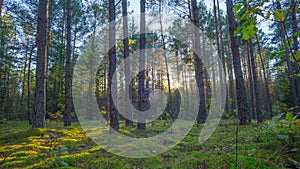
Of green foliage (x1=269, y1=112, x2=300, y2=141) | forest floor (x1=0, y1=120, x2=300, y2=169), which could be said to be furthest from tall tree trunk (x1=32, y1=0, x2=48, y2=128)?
green foliage (x1=269, y1=112, x2=300, y2=141)

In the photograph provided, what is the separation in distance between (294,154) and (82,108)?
2498 centimetres

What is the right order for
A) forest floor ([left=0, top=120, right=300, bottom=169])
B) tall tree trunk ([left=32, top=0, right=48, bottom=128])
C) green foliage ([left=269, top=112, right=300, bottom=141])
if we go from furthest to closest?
tall tree trunk ([left=32, top=0, right=48, bottom=128])
forest floor ([left=0, top=120, right=300, bottom=169])
green foliage ([left=269, top=112, right=300, bottom=141])

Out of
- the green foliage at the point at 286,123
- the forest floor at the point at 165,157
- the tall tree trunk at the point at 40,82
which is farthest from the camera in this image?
the tall tree trunk at the point at 40,82

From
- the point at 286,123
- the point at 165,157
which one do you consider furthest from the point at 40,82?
the point at 286,123

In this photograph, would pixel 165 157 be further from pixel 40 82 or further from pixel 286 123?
pixel 40 82

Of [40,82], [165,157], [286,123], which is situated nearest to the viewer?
[286,123]

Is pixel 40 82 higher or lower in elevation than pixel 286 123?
higher

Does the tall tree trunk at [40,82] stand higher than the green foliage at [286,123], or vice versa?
the tall tree trunk at [40,82]

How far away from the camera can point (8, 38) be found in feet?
65.2

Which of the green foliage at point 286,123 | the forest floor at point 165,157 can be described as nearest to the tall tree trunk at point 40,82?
the forest floor at point 165,157

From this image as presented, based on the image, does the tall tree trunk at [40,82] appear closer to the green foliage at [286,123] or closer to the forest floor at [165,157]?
the forest floor at [165,157]

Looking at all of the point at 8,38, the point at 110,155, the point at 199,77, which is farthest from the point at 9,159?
the point at 8,38

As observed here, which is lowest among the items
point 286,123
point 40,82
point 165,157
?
point 165,157

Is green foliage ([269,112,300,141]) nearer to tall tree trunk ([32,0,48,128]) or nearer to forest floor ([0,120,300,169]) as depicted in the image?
forest floor ([0,120,300,169])
